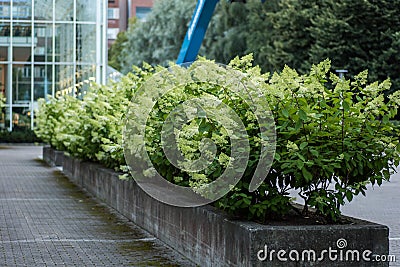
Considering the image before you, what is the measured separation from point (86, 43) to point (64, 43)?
69.5 inches

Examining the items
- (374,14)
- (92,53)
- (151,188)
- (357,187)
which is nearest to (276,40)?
(374,14)

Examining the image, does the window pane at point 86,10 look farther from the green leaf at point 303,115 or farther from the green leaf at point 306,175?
the green leaf at point 306,175

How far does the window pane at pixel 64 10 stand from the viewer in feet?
165

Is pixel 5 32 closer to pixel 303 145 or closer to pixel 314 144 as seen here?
pixel 314 144

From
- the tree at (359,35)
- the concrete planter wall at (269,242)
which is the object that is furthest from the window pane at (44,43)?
the concrete planter wall at (269,242)

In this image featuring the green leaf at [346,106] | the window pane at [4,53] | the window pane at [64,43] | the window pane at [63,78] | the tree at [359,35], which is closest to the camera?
the green leaf at [346,106]

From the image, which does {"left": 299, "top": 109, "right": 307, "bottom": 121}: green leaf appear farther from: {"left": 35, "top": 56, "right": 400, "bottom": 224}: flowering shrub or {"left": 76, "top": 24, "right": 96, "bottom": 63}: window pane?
{"left": 76, "top": 24, "right": 96, "bottom": 63}: window pane

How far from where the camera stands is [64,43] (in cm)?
5116

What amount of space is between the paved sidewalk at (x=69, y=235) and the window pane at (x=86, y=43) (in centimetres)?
3244

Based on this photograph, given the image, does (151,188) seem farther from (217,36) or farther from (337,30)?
(217,36)

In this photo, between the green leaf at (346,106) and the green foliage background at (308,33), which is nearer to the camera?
the green leaf at (346,106)

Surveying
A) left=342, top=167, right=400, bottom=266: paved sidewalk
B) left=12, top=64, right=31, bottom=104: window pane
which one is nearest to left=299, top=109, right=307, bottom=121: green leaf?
left=342, top=167, right=400, bottom=266: paved sidewalk

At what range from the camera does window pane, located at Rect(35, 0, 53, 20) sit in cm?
5097

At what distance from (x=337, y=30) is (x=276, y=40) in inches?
208
